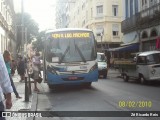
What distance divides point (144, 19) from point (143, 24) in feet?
2.94

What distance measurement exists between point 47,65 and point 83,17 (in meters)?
52.4

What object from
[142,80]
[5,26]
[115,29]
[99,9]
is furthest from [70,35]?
[99,9]

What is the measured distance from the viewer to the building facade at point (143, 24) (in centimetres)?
3266

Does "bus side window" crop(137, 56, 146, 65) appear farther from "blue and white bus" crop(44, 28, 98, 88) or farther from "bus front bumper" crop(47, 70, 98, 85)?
"bus front bumper" crop(47, 70, 98, 85)

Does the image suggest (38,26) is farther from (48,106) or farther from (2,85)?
(2,85)

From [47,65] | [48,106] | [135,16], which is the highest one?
[135,16]

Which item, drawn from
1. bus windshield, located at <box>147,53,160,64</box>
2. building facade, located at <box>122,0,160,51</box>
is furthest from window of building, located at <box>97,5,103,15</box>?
bus windshield, located at <box>147,53,160,64</box>

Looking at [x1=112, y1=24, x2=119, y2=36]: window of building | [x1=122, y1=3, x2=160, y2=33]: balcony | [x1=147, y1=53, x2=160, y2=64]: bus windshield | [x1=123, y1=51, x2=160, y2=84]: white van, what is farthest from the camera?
[x1=112, y1=24, x2=119, y2=36]: window of building

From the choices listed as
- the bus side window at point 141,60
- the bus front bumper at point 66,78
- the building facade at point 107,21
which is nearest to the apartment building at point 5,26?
the building facade at point 107,21

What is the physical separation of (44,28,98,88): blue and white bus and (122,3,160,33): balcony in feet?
46.3

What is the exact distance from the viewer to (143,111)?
1063 cm

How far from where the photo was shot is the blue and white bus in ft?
58.1

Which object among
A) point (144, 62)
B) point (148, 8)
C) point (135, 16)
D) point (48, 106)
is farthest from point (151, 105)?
point (135, 16)

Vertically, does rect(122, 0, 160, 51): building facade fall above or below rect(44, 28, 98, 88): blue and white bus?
above
